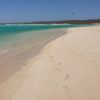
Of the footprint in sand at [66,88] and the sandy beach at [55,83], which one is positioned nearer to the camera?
the sandy beach at [55,83]

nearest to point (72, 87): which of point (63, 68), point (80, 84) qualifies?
point (80, 84)

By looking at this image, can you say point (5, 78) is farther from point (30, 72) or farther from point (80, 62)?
point (80, 62)

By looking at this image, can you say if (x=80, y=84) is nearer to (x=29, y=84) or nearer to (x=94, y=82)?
(x=94, y=82)

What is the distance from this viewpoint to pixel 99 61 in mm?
6934

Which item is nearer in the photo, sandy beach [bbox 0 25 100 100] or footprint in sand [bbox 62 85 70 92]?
sandy beach [bbox 0 25 100 100]

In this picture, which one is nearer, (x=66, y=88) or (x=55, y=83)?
(x=66, y=88)

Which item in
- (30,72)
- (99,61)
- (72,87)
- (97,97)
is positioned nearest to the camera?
(97,97)

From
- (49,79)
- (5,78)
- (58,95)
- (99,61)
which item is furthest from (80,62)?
(58,95)

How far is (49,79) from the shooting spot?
5527 millimetres

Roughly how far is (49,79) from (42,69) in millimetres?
1156

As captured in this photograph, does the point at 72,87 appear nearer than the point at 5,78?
Yes

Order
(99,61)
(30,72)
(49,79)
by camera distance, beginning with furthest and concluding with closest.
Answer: (99,61)
(30,72)
(49,79)

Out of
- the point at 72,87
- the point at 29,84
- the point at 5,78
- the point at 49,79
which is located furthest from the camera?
the point at 5,78

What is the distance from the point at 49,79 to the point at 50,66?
148 centimetres
